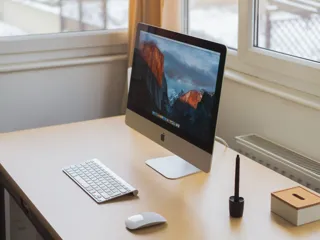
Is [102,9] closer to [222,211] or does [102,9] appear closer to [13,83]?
[13,83]

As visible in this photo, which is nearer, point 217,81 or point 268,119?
point 217,81

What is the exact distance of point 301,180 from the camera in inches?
84.6

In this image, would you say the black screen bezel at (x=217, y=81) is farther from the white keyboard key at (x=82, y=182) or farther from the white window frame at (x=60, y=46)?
the white window frame at (x=60, y=46)

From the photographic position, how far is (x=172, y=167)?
2.05 m

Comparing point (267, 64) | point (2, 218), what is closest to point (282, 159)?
point (267, 64)

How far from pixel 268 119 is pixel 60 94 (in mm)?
1026

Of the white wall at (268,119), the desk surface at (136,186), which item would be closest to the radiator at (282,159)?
the white wall at (268,119)

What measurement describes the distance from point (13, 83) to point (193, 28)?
91 centimetres

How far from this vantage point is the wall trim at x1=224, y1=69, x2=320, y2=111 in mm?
2160

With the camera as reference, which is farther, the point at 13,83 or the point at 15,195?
the point at 13,83

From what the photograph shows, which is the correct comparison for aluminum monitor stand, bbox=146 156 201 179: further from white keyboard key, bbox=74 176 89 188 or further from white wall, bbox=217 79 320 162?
white wall, bbox=217 79 320 162

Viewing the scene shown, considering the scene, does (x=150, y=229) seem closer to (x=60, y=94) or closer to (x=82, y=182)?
(x=82, y=182)

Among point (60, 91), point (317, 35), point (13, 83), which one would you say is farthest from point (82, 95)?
point (317, 35)

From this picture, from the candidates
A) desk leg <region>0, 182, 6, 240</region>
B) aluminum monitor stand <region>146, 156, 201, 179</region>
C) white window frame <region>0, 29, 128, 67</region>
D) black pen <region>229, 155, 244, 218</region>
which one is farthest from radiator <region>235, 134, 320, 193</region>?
desk leg <region>0, 182, 6, 240</region>
